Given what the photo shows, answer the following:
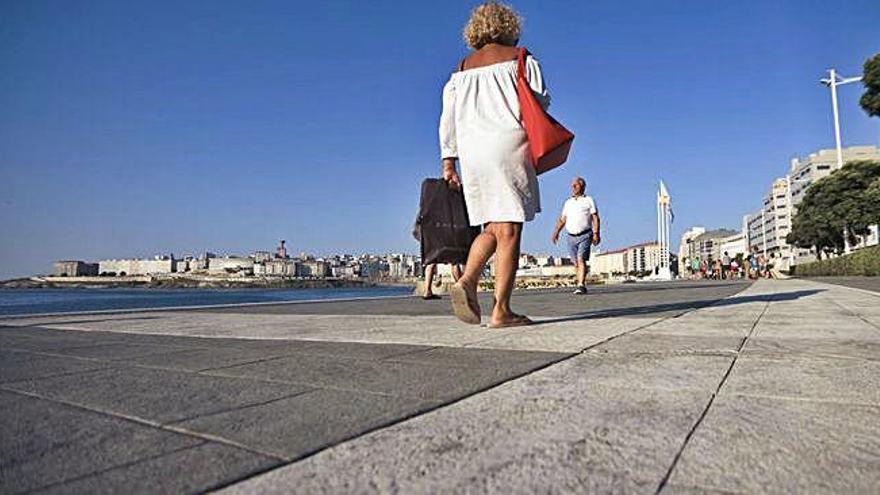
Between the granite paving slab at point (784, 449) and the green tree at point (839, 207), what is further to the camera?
the green tree at point (839, 207)

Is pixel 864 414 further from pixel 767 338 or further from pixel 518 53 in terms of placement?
pixel 518 53

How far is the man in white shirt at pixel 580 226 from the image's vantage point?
23.3ft

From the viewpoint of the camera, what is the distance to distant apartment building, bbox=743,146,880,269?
285ft

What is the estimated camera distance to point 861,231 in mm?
33094

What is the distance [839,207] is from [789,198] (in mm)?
55286

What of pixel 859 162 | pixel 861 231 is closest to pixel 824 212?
pixel 861 231

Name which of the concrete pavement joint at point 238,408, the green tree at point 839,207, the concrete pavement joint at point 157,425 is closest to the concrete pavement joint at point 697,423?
the concrete pavement joint at point 157,425

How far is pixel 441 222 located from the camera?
11.7 feet

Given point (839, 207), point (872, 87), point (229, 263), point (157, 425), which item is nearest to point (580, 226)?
point (157, 425)

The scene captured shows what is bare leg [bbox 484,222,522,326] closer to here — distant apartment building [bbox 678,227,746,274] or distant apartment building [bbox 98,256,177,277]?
distant apartment building [bbox 678,227,746,274]

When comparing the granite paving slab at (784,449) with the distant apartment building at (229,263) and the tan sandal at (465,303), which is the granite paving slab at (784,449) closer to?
the tan sandal at (465,303)

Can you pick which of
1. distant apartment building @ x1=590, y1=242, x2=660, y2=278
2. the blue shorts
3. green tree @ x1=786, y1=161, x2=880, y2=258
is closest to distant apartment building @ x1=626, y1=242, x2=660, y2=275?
distant apartment building @ x1=590, y1=242, x2=660, y2=278

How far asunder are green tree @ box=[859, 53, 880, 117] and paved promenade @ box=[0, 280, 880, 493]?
74.4ft

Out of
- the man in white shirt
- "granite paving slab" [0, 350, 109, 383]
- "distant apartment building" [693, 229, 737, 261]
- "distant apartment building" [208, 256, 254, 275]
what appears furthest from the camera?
"distant apartment building" [693, 229, 737, 261]
